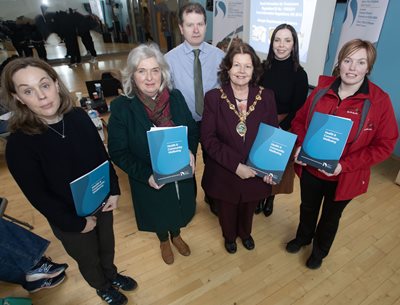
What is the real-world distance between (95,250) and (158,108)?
3.02ft

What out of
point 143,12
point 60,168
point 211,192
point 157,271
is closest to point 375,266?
point 211,192

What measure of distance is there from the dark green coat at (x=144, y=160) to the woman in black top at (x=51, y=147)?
0.13 m

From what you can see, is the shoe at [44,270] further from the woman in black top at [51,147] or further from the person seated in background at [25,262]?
the woman in black top at [51,147]

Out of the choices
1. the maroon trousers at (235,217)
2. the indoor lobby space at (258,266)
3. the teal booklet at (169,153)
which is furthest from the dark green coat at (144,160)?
the indoor lobby space at (258,266)

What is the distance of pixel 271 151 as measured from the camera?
1.49 metres

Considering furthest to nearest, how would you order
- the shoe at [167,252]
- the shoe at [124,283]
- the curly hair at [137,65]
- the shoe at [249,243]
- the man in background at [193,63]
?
the shoe at [249,243] → the shoe at [167,252] → the man in background at [193,63] → the shoe at [124,283] → the curly hair at [137,65]

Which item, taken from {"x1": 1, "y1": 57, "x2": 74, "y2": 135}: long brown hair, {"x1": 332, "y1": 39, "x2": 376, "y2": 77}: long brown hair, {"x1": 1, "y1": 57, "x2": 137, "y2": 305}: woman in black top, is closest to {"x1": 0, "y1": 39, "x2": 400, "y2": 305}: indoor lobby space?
{"x1": 1, "y1": 57, "x2": 137, "y2": 305}: woman in black top

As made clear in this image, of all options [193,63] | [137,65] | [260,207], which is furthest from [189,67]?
[260,207]

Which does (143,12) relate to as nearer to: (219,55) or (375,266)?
(219,55)

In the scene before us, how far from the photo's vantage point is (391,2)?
2924mm

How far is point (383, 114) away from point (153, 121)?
128cm

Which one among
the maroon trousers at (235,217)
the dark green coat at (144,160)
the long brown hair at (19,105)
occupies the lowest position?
the maroon trousers at (235,217)

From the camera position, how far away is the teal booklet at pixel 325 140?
1334 mm

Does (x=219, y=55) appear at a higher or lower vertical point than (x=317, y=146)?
higher
